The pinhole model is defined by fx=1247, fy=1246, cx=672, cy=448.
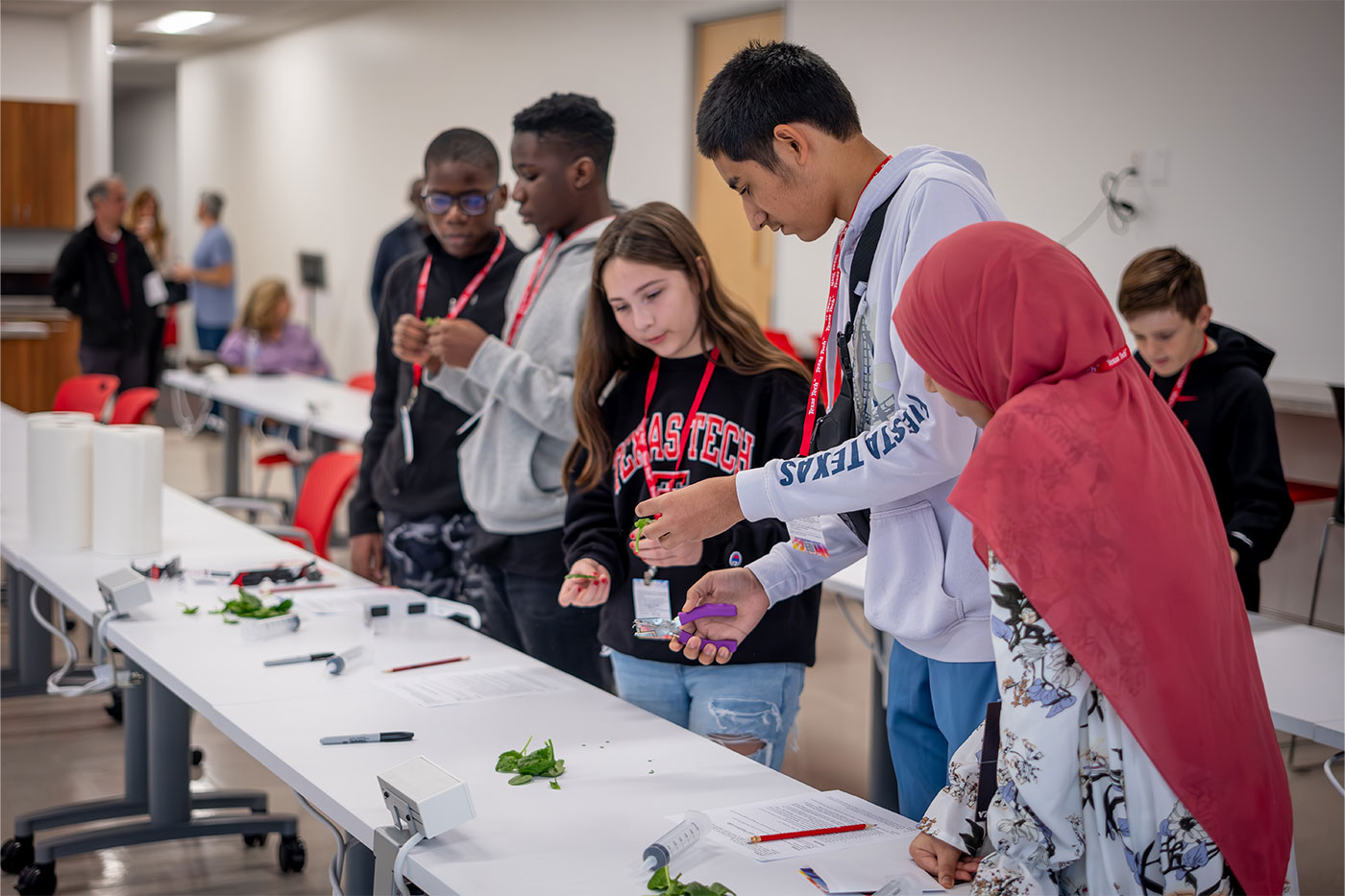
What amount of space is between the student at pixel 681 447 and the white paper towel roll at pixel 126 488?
1.23 m

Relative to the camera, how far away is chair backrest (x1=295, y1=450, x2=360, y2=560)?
3.61 m

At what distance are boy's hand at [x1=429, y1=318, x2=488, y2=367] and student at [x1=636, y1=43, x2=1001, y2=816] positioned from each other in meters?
0.98

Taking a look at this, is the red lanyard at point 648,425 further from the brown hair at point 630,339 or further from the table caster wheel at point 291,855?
the table caster wheel at point 291,855

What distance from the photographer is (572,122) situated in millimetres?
2572

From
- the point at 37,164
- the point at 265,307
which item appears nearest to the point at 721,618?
the point at 265,307

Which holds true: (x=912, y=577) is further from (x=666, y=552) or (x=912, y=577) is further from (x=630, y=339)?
(x=630, y=339)

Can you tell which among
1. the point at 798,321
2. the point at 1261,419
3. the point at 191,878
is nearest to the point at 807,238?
the point at 1261,419

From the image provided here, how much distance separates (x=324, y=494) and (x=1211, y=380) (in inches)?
96.7

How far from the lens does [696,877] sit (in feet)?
4.38

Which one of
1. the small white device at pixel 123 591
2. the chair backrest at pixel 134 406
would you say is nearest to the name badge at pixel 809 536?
the small white device at pixel 123 591

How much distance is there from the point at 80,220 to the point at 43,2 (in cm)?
164

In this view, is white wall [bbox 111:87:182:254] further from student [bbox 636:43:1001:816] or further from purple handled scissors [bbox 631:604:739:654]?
student [bbox 636:43:1001:816]

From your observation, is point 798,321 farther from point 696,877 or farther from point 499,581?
point 696,877

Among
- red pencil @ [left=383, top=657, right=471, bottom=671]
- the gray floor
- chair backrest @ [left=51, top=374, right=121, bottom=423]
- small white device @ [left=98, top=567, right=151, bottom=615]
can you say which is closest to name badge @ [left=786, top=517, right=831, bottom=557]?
red pencil @ [left=383, top=657, right=471, bottom=671]
